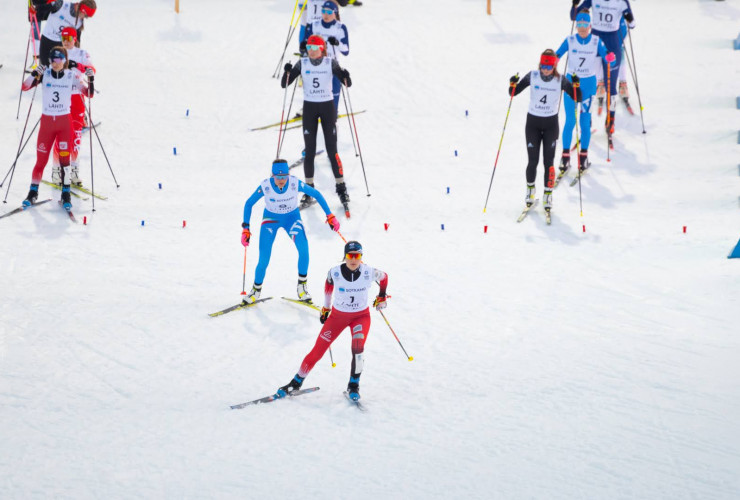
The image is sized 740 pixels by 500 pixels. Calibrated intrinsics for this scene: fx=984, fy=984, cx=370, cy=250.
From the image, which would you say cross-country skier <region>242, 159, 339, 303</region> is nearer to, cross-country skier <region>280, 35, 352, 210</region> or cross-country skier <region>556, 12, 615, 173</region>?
cross-country skier <region>280, 35, 352, 210</region>

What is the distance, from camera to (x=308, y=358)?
297 inches

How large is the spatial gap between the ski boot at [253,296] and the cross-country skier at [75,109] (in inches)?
125

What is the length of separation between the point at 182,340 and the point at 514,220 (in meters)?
4.08

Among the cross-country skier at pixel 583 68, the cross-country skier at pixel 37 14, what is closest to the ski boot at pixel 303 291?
the cross-country skier at pixel 583 68

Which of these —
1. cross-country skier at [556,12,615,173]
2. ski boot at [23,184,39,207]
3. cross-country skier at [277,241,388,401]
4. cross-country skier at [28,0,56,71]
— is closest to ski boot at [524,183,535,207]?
cross-country skier at [556,12,615,173]

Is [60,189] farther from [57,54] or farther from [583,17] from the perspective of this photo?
[583,17]

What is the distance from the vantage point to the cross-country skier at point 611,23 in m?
12.3

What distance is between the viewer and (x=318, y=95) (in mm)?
10867

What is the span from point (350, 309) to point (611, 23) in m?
6.69

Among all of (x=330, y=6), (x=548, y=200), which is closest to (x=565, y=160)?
(x=548, y=200)

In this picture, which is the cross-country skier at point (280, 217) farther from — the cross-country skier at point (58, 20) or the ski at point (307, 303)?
the cross-country skier at point (58, 20)

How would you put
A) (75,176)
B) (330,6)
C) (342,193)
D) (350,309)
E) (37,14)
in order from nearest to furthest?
1. (350,309)
2. (342,193)
3. (75,176)
4. (330,6)
5. (37,14)

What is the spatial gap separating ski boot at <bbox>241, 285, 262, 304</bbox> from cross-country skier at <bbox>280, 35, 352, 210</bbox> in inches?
84.2

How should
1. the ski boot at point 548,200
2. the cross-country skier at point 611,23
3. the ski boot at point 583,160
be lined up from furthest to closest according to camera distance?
the cross-country skier at point 611,23 < the ski boot at point 583,160 < the ski boot at point 548,200
